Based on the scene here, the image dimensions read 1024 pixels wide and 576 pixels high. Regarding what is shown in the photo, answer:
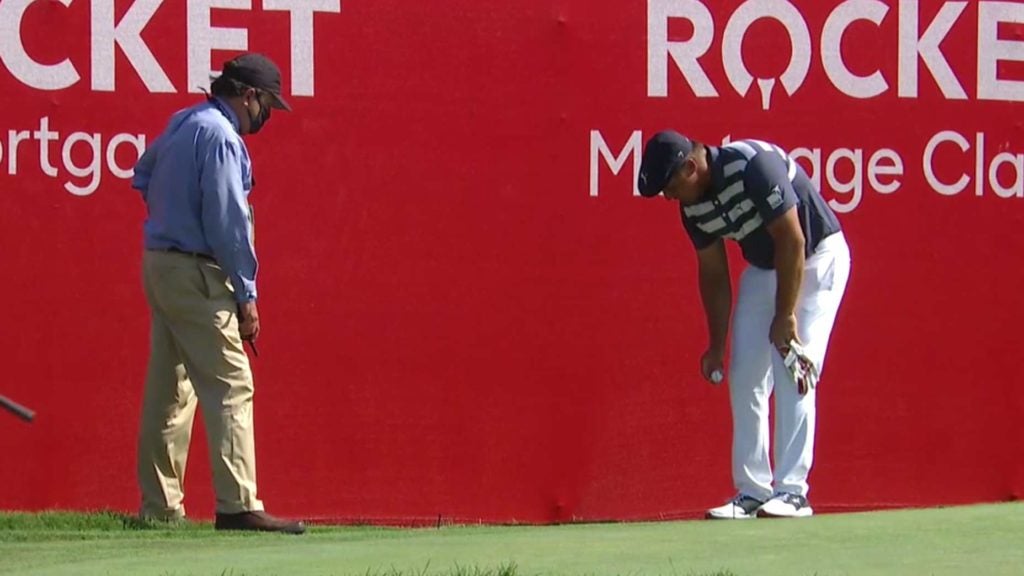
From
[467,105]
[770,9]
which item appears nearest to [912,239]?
[770,9]

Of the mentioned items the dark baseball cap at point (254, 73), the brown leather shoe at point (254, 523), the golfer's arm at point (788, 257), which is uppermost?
the dark baseball cap at point (254, 73)

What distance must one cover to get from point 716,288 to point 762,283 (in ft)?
0.63

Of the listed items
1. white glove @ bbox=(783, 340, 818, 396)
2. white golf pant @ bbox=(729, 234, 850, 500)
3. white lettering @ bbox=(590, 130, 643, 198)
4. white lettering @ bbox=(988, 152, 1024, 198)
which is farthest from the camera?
white lettering @ bbox=(988, 152, 1024, 198)

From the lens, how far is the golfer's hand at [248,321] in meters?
6.67

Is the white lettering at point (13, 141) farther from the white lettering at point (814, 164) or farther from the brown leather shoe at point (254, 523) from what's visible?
the white lettering at point (814, 164)

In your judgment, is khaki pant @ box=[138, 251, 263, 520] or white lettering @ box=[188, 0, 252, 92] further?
white lettering @ box=[188, 0, 252, 92]

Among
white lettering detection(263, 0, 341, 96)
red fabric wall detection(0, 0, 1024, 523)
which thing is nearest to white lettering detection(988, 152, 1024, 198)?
red fabric wall detection(0, 0, 1024, 523)

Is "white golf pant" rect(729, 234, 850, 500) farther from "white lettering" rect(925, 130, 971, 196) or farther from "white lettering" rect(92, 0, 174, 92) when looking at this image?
"white lettering" rect(92, 0, 174, 92)

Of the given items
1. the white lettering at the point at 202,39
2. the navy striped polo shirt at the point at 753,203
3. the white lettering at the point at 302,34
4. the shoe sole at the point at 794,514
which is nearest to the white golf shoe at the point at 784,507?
the shoe sole at the point at 794,514

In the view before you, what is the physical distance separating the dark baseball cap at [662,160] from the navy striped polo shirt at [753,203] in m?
0.16

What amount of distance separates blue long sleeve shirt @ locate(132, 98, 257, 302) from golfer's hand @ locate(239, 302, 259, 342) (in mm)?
41

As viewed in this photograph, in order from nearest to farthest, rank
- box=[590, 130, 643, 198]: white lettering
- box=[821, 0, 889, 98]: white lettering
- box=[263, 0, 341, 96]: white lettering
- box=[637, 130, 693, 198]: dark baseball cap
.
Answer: box=[637, 130, 693, 198]: dark baseball cap, box=[263, 0, 341, 96]: white lettering, box=[590, 130, 643, 198]: white lettering, box=[821, 0, 889, 98]: white lettering

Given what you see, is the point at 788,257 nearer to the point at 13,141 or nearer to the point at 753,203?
the point at 753,203

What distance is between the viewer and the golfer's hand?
21.9 ft
